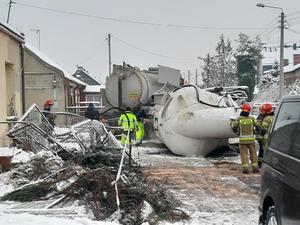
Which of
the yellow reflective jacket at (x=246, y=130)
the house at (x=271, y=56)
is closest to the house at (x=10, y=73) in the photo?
the yellow reflective jacket at (x=246, y=130)

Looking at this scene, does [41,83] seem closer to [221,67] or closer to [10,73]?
[10,73]

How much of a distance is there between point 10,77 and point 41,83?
1817 cm

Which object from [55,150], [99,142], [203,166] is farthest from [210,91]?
[55,150]

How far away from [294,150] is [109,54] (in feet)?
215

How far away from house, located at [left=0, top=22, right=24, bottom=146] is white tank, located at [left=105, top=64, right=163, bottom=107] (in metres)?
5.60

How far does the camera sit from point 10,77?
1520 centimetres

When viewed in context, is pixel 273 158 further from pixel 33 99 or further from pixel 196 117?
pixel 33 99

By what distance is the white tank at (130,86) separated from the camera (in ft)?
69.8

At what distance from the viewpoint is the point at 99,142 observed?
449 inches

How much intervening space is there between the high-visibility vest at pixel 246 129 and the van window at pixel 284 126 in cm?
631

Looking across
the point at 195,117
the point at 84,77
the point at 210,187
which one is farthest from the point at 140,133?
the point at 84,77

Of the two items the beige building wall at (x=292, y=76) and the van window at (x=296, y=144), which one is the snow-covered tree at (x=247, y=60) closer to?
the beige building wall at (x=292, y=76)

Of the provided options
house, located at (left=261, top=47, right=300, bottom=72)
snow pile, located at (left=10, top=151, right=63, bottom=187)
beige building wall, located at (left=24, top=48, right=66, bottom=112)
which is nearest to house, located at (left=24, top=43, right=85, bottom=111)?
beige building wall, located at (left=24, top=48, right=66, bottom=112)

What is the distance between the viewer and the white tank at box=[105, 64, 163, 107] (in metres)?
21.3
